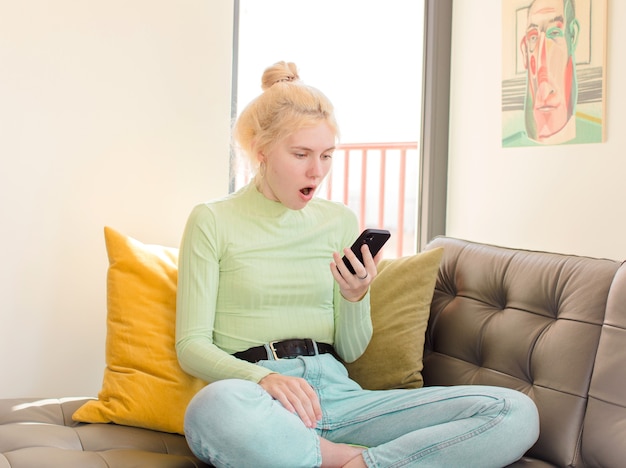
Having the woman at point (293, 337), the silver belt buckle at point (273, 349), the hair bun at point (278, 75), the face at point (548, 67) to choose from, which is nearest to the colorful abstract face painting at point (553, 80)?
the face at point (548, 67)

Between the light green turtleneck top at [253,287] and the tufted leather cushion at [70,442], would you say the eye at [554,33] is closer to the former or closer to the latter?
the light green turtleneck top at [253,287]

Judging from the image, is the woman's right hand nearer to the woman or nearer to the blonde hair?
the woman

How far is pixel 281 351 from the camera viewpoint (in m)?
1.82

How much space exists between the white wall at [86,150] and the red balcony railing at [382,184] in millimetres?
2009

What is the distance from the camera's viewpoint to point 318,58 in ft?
15.4

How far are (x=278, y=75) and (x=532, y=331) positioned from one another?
0.87m

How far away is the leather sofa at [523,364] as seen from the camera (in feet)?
5.32

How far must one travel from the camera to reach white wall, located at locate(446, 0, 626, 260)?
234 centimetres

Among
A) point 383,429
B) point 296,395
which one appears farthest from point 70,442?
point 383,429

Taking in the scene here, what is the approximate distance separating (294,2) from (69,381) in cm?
296

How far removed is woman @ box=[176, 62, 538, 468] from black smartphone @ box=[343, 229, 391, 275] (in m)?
0.02

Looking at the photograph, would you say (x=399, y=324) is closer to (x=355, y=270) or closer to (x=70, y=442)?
(x=355, y=270)

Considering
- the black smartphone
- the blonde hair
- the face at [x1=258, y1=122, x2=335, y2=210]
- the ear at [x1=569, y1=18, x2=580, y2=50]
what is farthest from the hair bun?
the ear at [x1=569, y1=18, x2=580, y2=50]

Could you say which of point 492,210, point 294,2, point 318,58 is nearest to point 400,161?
point 318,58
